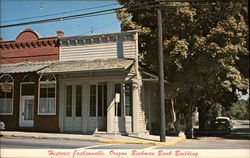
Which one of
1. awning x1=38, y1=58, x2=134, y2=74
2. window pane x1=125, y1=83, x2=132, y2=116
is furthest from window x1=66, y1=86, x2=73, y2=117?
window pane x1=125, y1=83, x2=132, y2=116

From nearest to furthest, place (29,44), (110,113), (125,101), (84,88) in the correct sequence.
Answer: (110,113) < (125,101) < (84,88) < (29,44)

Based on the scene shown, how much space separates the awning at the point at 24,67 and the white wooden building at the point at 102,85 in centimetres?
86

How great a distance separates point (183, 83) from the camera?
1702 centimetres

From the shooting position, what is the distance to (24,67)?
63.0ft

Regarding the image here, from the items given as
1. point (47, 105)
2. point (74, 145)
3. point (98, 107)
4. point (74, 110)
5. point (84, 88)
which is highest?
point (84, 88)

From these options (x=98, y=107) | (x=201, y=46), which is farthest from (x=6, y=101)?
(x=201, y=46)

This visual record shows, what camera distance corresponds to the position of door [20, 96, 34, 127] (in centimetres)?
1950

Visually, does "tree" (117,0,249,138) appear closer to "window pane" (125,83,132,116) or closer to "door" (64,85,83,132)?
"window pane" (125,83,132,116)

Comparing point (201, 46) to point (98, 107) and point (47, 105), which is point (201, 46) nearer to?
point (98, 107)

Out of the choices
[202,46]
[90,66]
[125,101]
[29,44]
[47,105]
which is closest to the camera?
Answer: [202,46]

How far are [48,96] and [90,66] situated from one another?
4093 millimetres

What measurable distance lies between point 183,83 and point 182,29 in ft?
11.1

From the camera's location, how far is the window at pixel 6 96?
1977 centimetres

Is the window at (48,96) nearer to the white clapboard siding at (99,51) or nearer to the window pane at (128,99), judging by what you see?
the white clapboard siding at (99,51)
